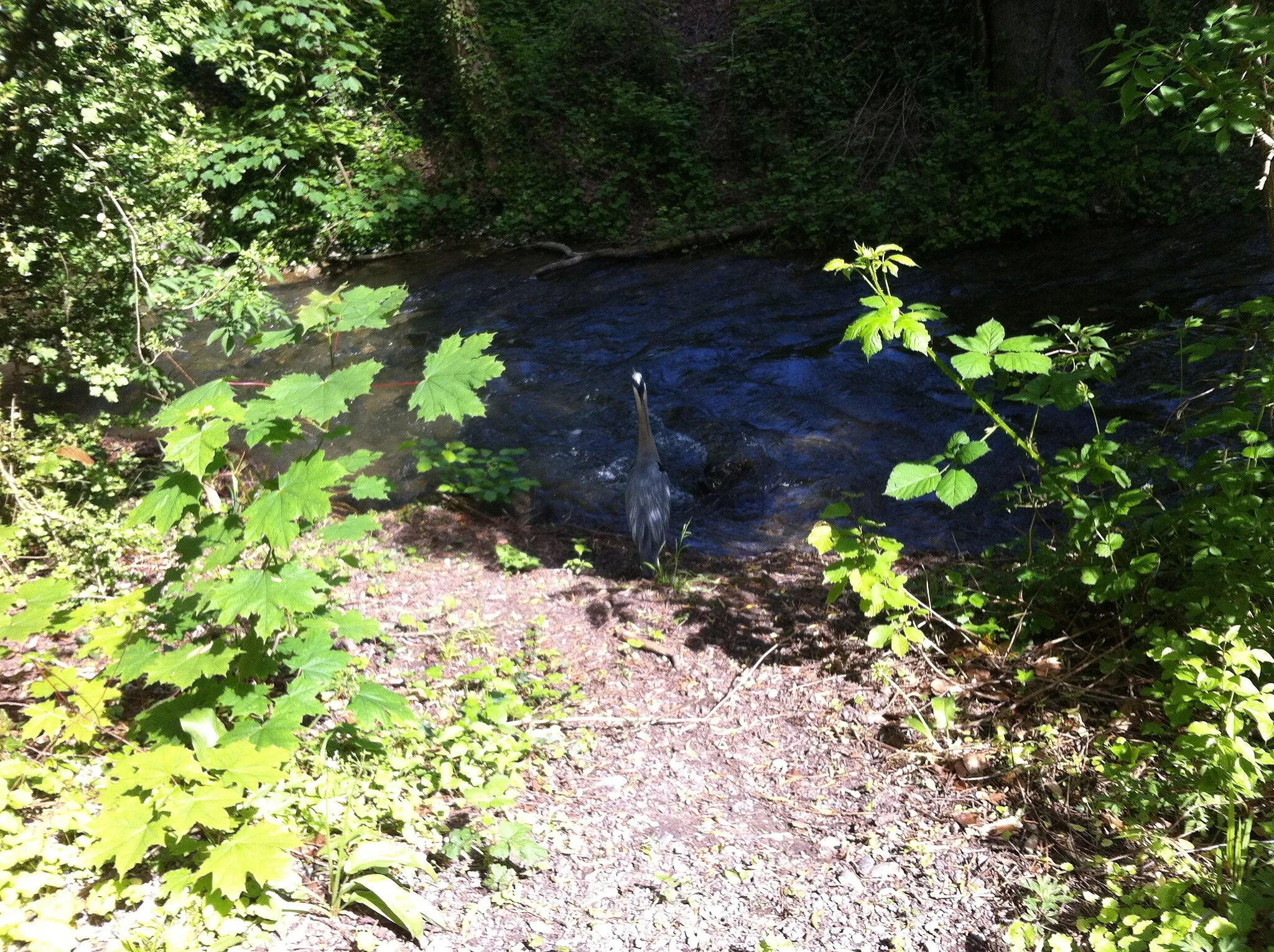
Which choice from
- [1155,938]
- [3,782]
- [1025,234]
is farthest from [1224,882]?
[1025,234]

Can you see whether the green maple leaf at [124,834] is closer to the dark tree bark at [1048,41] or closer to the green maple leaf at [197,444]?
the green maple leaf at [197,444]

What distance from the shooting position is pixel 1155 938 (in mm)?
2186

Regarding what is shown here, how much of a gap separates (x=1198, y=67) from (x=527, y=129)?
1202 centimetres

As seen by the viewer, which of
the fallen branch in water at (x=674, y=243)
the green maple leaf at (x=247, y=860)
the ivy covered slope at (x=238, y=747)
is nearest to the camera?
the green maple leaf at (x=247, y=860)

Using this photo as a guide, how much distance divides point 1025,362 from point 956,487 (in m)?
0.51

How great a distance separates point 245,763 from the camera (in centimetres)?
233

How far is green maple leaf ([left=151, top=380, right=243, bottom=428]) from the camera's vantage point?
104 inches

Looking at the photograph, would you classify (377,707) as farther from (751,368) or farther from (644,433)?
(751,368)

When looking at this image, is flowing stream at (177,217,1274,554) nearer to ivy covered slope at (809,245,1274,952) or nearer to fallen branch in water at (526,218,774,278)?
fallen branch in water at (526,218,774,278)

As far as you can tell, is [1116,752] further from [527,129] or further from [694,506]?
[527,129]

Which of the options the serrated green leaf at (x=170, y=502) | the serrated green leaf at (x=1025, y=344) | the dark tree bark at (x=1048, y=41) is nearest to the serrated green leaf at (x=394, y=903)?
the serrated green leaf at (x=170, y=502)

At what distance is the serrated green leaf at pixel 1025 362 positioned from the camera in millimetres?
2883

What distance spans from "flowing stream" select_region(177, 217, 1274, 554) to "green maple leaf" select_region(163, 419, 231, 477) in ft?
13.6

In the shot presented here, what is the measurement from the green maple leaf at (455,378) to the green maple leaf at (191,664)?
993 mm
